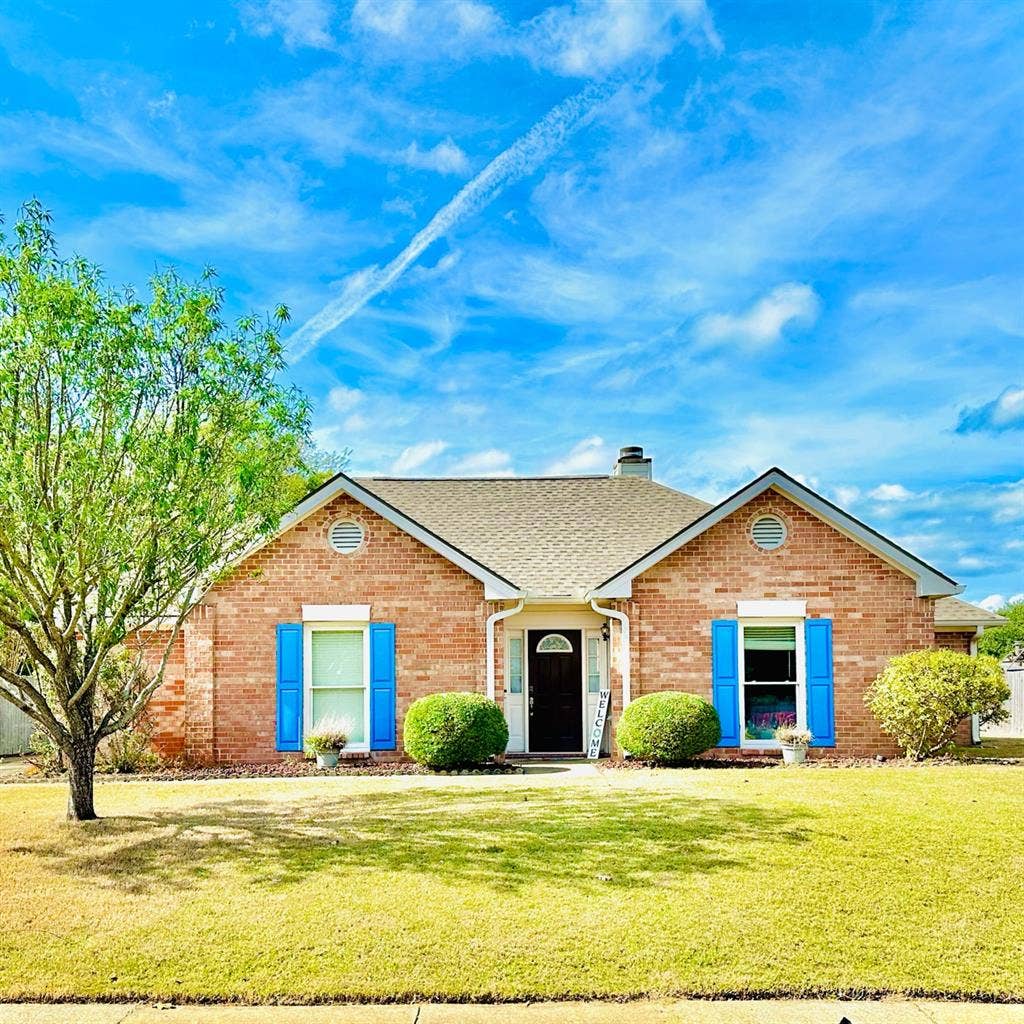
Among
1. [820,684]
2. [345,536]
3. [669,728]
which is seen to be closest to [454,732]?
[669,728]

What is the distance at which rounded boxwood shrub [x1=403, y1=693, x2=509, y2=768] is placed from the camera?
15.5m

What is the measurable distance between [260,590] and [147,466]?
656cm

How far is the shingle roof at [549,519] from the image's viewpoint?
19078 mm

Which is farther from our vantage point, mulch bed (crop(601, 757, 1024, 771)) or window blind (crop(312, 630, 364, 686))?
window blind (crop(312, 630, 364, 686))

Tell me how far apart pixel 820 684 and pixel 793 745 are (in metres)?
1.29

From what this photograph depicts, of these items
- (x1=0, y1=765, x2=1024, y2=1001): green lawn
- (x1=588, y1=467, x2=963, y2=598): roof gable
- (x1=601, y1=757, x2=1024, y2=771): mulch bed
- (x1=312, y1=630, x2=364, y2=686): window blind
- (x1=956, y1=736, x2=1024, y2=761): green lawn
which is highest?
(x1=588, y1=467, x2=963, y2=598): roof gable

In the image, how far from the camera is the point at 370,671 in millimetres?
17031

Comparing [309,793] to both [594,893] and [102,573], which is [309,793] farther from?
[594,893]

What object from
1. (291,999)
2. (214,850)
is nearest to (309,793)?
(214,850)

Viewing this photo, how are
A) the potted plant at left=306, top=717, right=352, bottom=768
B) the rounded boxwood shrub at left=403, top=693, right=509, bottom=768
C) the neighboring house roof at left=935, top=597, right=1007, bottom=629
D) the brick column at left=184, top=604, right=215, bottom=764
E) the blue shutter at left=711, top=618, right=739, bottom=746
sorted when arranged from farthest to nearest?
the neighboring house roof at left=935, top=597, right=1007, bottom=629 → the blue shutter at left=711, top=618, right=739, bottom=746 → the brick column at left=184, top=604, right=215, bottom=764 → the potted plant at left=306, top=717, right=352, bottom=768 → the rounded boxwood shrub at left=403, top=693, right=509, bottom=768

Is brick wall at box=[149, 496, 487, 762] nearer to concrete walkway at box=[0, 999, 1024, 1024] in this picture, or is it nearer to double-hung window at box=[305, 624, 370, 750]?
double-hung window at box=[305, 624, 370, 750]

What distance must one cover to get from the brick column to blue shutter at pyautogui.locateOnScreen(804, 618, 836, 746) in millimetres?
9938

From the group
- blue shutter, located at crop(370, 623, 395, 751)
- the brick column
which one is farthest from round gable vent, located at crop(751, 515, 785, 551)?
the brick column

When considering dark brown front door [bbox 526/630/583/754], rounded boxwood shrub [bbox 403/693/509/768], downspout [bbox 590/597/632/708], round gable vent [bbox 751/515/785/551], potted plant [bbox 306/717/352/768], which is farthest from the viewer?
dark brown front door [bbox 526/630/583/754]
